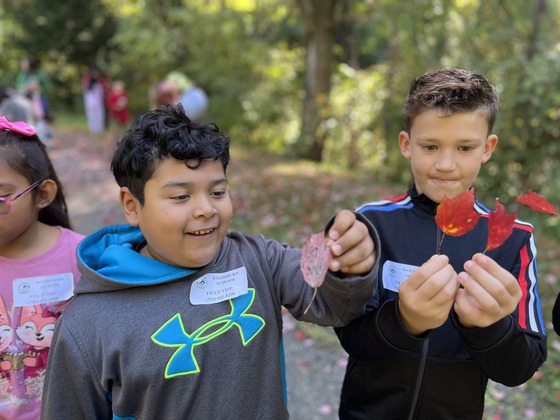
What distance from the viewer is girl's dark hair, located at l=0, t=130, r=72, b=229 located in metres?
1.61

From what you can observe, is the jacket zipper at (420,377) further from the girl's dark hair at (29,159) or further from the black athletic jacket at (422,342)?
the girl's dark hair at (29,159)

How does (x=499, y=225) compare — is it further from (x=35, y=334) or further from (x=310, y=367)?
(x=310, y=367)

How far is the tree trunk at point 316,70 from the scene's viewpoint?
29.9 feet

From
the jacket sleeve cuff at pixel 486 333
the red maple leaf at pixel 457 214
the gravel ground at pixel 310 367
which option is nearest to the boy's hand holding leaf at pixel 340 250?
the red maple leaf at pixel 457 214

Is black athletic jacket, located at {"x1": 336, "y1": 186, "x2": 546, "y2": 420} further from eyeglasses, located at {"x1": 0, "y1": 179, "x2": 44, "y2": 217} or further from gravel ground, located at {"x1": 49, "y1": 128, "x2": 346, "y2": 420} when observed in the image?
gravel ground, located at {"x1": 49, "y1": 128, "x2": 346, "y2": 420}

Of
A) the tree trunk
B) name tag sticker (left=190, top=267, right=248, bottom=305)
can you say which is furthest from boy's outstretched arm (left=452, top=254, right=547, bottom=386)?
the tree trunk

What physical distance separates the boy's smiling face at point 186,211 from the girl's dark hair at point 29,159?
0.50 metres

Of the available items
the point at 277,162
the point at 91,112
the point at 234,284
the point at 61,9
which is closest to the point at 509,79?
the point at 277,162

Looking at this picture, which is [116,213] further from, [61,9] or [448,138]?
[61,9]

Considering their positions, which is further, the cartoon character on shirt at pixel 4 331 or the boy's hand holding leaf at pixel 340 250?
the cartoon character on shirt at pixel 4 331

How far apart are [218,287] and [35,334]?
0.70 m

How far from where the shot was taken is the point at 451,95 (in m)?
1.44

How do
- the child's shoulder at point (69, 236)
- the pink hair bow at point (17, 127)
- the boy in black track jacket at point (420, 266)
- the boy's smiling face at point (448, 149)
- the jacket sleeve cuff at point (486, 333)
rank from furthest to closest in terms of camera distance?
the child's shoulder at point (69, 236) < the pink hair bow at point (17, 127) < the boy's smiling face at point (448, 149) < the boy in black track jacket at point (420, 266) < the jacket sleeve cuff at point (486, 333)

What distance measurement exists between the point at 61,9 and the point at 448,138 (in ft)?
64.9
